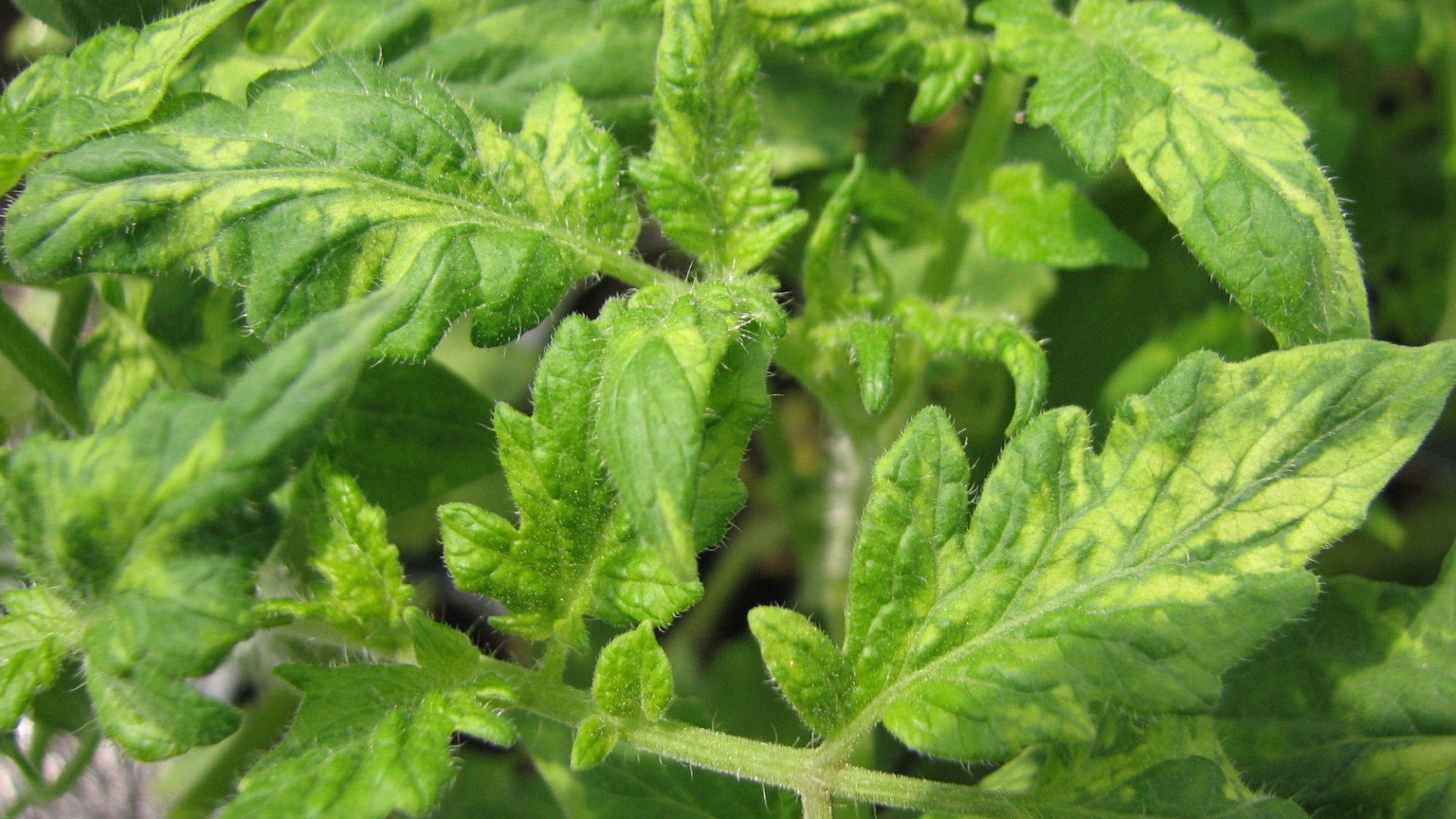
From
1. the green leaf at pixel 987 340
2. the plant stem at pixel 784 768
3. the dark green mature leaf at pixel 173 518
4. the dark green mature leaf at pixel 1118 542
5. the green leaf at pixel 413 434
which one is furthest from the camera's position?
the green leaf at pixel 413 434

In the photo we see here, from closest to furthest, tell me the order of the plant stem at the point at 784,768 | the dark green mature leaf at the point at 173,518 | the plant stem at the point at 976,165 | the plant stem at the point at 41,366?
1. the dark green mature leaf at the point at 173,518
2. the plant stem at the point at 784,768
3. the plant stem at the point at 41,366
4. the plant stem at the point at 976,165

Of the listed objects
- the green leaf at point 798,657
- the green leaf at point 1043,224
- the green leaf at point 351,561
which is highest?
the green leaf at point 1043,224

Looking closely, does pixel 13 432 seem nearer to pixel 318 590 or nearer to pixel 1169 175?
pixel 318 590

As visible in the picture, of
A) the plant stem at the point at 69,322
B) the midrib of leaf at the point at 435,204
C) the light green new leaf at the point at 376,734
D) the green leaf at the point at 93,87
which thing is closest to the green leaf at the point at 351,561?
the light green new leaf at the point at 376,734

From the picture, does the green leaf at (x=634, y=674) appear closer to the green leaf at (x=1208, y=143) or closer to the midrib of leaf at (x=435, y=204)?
the midrib of leaf at (x=435, y=204)

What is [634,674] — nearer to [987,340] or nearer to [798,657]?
[798,657]

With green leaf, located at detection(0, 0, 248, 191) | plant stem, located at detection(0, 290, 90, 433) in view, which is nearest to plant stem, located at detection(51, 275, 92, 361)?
plant stem, located at detection(0, 290, 90, 433)

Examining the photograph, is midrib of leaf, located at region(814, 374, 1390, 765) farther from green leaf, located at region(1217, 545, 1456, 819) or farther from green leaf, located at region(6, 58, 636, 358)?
green leaf, located at region(6, 58, 636, 358)
